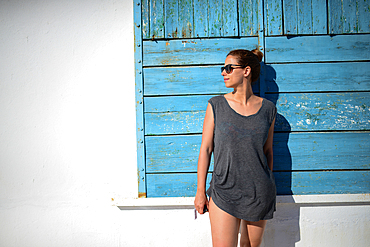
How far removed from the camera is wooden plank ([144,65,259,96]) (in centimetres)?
194

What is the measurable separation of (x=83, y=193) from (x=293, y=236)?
2.01 meters

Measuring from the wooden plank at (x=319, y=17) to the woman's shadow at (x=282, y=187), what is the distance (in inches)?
21.5

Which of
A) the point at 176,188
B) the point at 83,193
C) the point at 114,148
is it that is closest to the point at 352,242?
the point at 176,188

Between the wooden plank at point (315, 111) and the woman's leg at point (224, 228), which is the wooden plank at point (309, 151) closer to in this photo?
the wooden plank at point (315, 111)

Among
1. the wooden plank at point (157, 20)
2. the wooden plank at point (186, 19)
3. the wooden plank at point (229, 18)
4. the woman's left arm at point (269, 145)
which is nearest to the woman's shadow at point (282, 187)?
the woman's left arm at point (269, 145)

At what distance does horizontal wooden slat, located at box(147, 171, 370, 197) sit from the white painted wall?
138mm

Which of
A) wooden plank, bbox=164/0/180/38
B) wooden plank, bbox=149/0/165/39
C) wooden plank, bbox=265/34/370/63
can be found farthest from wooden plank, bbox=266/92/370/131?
wooden plank, bbox=149/0/165/39

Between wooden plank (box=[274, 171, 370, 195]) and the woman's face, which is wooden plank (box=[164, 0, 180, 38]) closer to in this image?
the woman's face

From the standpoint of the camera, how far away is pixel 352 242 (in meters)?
1.97

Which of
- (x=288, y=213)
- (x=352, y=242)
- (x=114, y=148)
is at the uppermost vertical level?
(x=114, y=148)

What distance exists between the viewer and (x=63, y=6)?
2.02 m

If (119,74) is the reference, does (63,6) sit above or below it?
above

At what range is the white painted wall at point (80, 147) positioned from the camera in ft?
6.46

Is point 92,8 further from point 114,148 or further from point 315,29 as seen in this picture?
point 315,29
